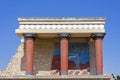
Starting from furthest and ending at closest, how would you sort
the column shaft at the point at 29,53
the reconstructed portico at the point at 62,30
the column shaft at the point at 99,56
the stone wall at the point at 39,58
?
the stone wall at the point at 39,58, the reconstructed portico at the point at 62,30, the column shaft at the point at 29,53, the column shaft at the point at 99,56

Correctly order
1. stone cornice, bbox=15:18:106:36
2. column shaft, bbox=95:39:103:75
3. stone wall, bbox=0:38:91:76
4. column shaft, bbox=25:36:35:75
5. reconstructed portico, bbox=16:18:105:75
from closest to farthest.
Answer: column shaft, bbox=95:39:103:75 < column shaft, bbox=25:36:35:75 < reconstructed portico, bbox=16:18:105:75 < stone cornice, bbox=15:18:106:36 < stone wall, bbox=0:38:91:76

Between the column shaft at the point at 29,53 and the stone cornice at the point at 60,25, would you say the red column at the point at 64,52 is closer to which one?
the stone cornice at the point at 60,25

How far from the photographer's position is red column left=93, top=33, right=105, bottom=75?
83.9ft

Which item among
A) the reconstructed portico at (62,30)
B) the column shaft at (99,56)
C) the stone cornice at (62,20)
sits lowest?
the column shaft at (99,56)

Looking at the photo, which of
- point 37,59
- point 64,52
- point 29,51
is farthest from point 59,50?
point 29,51

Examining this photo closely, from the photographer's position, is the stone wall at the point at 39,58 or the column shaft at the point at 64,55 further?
the stone wall at the point at 39,58

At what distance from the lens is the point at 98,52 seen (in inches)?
1021

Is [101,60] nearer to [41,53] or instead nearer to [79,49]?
[79,49]

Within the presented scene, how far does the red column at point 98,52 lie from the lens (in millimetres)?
25561

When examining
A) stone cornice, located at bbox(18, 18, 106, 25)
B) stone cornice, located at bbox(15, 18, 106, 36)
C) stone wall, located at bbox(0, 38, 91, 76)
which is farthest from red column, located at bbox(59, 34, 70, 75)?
stone wall, located at bbox(0, 38, 91, 76)

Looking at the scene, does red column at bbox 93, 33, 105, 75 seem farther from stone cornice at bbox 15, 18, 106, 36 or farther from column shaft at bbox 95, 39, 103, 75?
stone cornice at bbox 15, 18, 106, 36

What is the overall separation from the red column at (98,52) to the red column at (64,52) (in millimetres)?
2122

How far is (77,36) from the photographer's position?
27453 millimetres

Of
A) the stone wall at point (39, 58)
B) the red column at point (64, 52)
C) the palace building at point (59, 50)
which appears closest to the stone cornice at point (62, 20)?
the palace building at point (59, 50)
